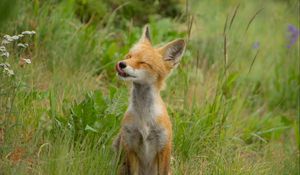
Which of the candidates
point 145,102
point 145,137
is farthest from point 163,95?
point 145,137

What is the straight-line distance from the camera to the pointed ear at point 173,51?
5.89 m

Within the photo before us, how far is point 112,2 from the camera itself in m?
10.1

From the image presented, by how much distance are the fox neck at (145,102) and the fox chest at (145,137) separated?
0.11m

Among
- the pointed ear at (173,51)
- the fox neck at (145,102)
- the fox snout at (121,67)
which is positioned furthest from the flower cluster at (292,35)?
the fox snout at (121,67)

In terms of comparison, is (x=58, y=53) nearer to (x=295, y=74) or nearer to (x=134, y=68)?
(x=134, y=68)

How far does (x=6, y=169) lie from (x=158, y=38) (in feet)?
14.7

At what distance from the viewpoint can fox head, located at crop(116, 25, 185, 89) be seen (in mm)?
5378

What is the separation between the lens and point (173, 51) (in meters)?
5.93

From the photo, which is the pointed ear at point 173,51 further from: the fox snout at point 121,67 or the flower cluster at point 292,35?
the flower cluster at point 292,35

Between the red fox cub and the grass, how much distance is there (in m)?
0.25

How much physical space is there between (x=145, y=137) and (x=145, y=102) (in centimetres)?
33

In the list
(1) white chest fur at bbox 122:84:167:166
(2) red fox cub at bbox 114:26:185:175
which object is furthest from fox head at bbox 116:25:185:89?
(1) white chest fur at bbox 122:84:167:166

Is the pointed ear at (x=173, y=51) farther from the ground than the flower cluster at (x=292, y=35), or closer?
farther from the ground

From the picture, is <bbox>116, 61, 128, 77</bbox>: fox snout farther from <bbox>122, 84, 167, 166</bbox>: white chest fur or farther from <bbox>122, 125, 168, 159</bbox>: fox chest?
<bbox>122, 125, 168, 159</bbox>: fox chest
